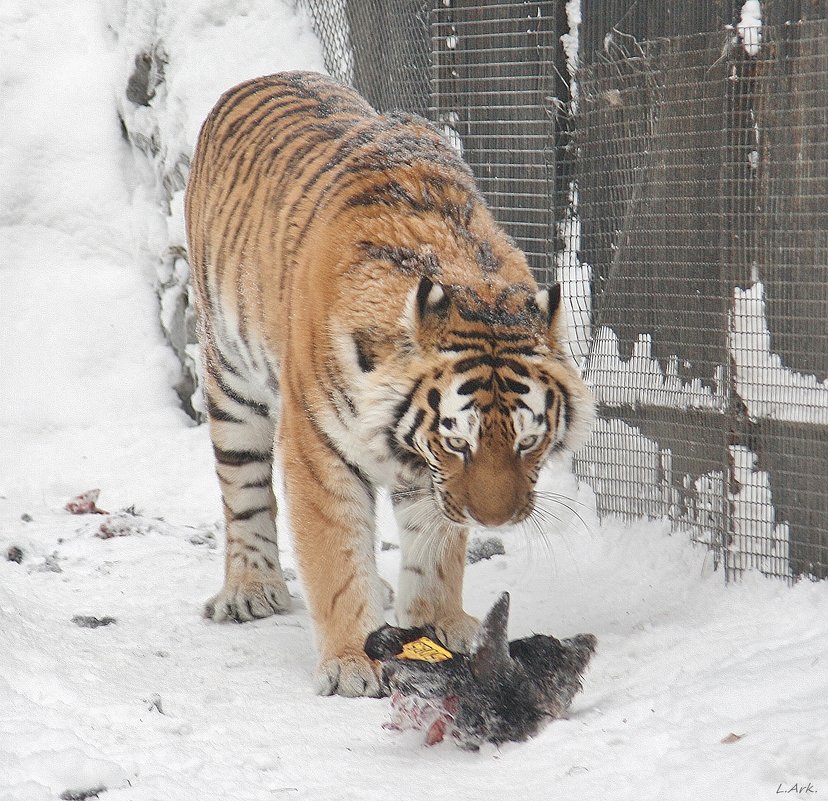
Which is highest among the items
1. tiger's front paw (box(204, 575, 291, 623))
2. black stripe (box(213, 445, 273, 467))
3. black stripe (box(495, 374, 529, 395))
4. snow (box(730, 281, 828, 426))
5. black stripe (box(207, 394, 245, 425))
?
black stripe (box(495, 374, 529, 395))

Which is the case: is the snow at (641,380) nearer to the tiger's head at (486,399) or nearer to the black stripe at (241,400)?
the tiger's head at (486,399)

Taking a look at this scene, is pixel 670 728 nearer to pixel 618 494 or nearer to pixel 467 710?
pixel 467 710

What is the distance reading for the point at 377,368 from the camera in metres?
3.38

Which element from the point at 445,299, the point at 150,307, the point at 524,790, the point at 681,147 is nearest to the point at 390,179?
the point at 445,299

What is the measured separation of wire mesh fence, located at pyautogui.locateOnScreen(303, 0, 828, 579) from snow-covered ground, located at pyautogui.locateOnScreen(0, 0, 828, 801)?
0.29 m

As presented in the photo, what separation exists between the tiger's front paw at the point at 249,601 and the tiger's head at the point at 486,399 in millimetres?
1343

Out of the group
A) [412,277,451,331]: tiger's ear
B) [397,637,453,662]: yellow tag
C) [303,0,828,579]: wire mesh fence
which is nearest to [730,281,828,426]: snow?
[303,0,828,579]: wire mesh fence

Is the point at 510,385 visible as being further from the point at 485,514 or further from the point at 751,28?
the point at 751,28

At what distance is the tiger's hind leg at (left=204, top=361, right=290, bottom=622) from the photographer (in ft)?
15.0

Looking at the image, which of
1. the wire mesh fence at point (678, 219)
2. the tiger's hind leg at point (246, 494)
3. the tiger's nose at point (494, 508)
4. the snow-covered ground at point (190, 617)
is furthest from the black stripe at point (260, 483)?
the tiger's nose at point (494, 508)

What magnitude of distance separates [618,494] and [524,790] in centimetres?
248

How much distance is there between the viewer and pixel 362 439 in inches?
138

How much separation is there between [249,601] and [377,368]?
4.86 feet

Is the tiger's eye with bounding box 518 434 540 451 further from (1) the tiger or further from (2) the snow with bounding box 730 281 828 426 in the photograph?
(2) the snow with bounding box 730 281 828 426
